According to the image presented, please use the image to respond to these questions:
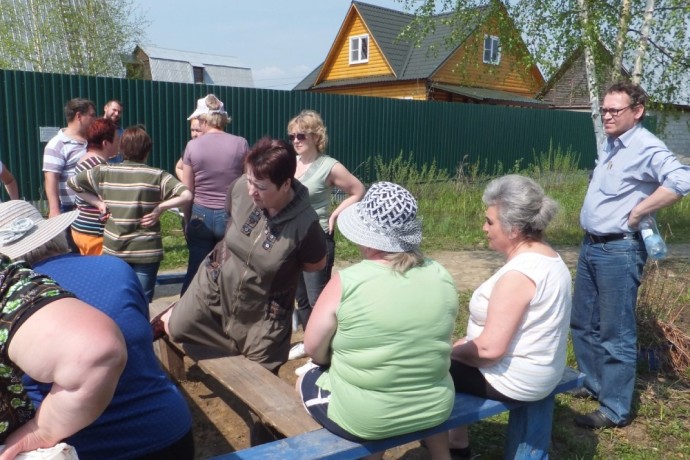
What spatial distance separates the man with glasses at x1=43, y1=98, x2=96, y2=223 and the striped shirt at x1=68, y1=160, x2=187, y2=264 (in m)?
0.92

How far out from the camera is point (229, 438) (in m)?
3.21

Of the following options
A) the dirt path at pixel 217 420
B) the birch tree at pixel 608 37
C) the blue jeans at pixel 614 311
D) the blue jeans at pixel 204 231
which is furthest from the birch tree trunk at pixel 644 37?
the blue jeans at pixel 204 231

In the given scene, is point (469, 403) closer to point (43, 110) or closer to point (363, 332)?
point (363, 332)

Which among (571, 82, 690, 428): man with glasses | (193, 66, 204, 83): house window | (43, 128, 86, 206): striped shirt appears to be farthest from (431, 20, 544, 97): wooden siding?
(193, 66, 204, 83): house window

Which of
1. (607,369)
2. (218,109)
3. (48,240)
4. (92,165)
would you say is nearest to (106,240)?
(92,165)

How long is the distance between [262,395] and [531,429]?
1.20 m

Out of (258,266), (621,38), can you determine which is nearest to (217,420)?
(258,266)

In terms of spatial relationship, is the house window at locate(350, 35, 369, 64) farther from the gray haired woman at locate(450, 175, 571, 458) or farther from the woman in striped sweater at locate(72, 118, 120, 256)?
the gray haired woman at locate(450, 175, 571, 458)

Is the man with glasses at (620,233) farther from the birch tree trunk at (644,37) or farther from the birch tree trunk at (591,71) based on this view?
the birch tree trunk at (644,37)

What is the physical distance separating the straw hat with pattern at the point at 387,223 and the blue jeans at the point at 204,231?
2039mm

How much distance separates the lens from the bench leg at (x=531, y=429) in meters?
2.67

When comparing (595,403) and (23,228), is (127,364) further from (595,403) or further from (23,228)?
(595,403)

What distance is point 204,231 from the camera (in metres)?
4.11

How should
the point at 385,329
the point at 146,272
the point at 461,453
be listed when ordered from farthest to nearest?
1. the point at 146,272
2. the point at 461,453
3. the point at 385,329
